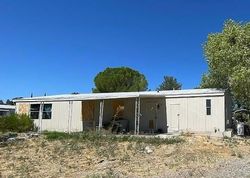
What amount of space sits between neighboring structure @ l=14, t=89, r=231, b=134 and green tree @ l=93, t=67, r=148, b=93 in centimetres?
1854

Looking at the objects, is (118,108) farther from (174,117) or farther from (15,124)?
(15,124)

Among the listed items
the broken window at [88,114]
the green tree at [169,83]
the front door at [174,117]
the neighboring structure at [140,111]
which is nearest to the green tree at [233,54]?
the neighboring structure at [140,111]

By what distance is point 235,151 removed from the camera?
17.9m

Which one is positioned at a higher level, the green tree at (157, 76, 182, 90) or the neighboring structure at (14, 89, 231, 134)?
the green tree at (157, 76, 182, 90)

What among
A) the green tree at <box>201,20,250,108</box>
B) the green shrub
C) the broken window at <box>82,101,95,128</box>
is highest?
the green tree at <box>201,20,250,108</box>

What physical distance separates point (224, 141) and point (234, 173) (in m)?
8.14

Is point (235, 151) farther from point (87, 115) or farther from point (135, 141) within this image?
point (87, 115)

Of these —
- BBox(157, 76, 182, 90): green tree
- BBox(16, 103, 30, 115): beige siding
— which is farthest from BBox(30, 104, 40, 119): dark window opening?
BBox(157, 76, 182, 90): green tree

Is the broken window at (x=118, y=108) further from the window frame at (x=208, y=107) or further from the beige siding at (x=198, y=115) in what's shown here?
the window frame at (x=208, y=107)

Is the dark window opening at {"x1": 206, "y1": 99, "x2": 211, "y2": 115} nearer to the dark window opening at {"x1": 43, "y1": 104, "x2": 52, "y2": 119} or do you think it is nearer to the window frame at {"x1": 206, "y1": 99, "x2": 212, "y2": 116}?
the window frame at {"x1": 206, "y1": 99, "x2": 212, "y2": 116}

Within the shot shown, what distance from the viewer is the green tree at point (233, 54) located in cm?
2702

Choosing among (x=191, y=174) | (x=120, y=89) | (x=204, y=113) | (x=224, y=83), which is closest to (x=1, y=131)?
(x=204, y=113)

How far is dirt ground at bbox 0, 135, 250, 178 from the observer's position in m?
13.2

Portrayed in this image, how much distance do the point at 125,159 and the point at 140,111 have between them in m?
12.4
